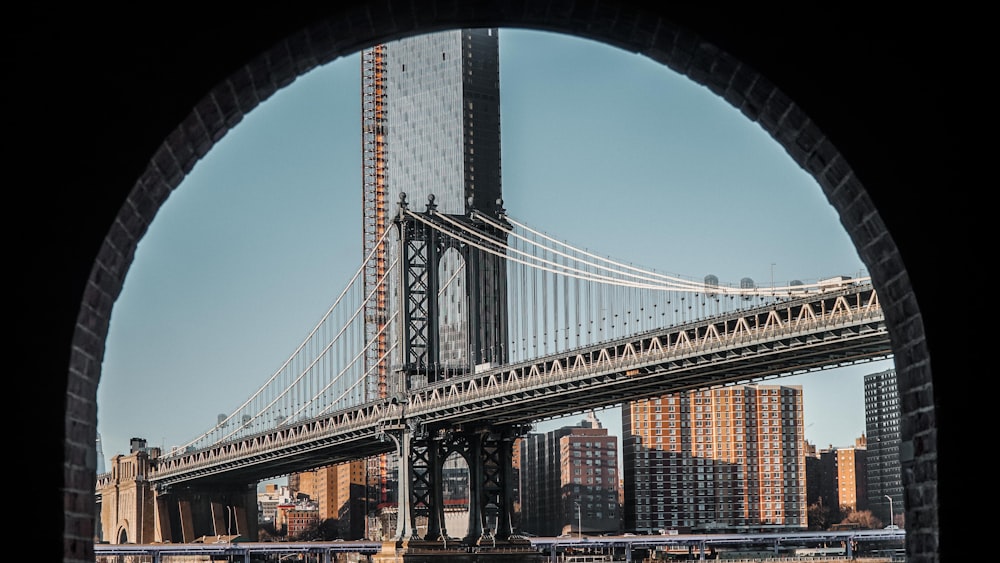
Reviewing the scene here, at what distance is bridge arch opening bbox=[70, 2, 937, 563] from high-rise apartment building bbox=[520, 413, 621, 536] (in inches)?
5260

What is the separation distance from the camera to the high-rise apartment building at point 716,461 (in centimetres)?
A: 12550

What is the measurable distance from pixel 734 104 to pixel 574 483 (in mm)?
137350

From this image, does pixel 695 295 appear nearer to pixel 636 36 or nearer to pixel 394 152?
pixel 636 36

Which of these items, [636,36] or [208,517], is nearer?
[636,36]

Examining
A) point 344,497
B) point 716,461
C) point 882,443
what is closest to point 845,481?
point 882,443

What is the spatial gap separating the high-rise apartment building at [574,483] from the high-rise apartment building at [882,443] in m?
23.4

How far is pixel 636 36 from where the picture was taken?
578cm

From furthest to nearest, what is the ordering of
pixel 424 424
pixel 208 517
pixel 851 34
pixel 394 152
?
1. pixel 394 152
2. pixel 208 517
3. pixel 424 424
4. pixel 851 34

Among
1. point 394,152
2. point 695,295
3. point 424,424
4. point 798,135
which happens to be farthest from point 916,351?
point 394,152

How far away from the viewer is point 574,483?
465 ft

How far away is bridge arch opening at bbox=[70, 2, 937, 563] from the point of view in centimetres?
550

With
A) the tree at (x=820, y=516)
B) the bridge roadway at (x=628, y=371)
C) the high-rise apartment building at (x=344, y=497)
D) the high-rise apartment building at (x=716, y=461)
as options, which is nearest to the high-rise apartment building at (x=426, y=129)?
the high-rise apartment building at (x=344, y=497)

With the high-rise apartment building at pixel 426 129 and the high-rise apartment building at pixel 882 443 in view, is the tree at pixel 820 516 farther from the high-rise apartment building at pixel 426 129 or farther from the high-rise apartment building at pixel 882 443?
the high-rise apartment building at pixel 426 129

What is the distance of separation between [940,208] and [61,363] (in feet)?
10.3
